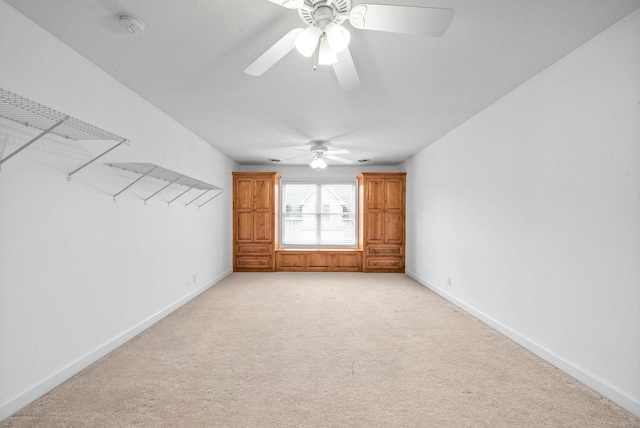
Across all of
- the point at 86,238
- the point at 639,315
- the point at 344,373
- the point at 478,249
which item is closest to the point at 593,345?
the point at 639,315

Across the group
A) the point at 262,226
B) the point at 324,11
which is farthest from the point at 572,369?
the point at 262,226

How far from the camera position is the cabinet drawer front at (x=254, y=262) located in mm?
6359

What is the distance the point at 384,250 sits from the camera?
20.9 feet

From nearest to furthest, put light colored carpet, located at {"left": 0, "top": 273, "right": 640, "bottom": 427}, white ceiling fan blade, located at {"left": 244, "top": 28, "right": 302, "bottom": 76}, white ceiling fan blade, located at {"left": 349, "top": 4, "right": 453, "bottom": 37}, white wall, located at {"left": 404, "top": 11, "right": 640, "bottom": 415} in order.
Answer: white ceiling fan blade, located at {"left": 349, "top": 4, "right": 453, "bottom": 37}, white ceiling fan blade, located at {"left": 244, "top": 28, "right": 302, "bottom": 76}, light colored carpet, located at {"left": 0, "top": 273, "right": 640, "bottom": 427}, white wall, located at {"left": 404, "top": 11, "right": 640, "bottom": 415}

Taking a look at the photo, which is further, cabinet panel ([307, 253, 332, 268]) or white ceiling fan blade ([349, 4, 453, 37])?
cabinet panel ([307, 253, 332, 268])

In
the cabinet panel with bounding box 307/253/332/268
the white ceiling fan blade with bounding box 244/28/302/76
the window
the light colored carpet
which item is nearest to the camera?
the white ceiling fan blade with bounding box 244/28/302/76

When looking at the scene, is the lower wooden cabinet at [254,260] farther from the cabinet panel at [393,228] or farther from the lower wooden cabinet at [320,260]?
the cabinet panel at [393,228]

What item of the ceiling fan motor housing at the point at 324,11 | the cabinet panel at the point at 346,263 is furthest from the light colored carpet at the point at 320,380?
the cabinet panel at the point at 346,263

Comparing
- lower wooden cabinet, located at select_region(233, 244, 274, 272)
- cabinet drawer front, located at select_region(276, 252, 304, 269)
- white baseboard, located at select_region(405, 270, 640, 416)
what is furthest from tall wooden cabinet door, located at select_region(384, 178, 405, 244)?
white baseboard, located at select_region(405, 270, 640, 416)

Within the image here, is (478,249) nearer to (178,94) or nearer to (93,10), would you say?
(178,94)

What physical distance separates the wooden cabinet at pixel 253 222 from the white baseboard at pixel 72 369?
2.83 m

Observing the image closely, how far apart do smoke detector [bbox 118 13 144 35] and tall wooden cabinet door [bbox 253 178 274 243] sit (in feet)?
14.7

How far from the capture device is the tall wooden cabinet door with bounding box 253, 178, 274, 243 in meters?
6.35

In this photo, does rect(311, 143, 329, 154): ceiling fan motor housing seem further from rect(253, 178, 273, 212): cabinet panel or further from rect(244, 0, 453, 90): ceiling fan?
rect(244, 0, 453, 90): ceiling fan
